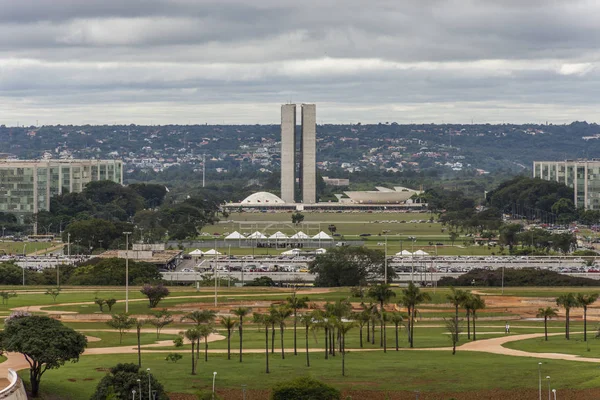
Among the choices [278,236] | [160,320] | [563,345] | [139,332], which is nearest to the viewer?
[139,332]

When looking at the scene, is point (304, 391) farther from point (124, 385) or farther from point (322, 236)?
point (322, 236)

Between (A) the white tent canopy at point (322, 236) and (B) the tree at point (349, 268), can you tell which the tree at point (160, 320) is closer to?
(B) the tree at point (349, 268)

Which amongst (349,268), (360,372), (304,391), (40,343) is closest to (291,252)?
(349,268)

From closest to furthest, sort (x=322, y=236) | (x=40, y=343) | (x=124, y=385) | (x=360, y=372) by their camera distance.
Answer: (x=124, y=385) → (x=40, y=343) → (x=360, y=372) → (x=322, y=236)

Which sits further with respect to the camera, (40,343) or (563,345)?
(563,345)

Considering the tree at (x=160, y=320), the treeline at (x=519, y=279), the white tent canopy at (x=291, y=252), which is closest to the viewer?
the tree at (x=160, y=320)

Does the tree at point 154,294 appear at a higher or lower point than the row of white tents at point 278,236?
lower

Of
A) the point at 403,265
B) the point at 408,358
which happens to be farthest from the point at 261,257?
the point at 408,358

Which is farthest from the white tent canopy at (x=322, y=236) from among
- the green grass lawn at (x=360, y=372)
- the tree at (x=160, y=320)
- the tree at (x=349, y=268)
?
the green grass lawn at (x=360, y=372)

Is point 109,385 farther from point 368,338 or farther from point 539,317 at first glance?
point 539,317
